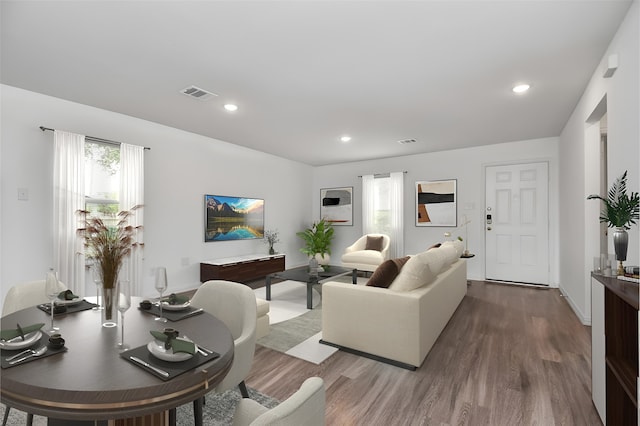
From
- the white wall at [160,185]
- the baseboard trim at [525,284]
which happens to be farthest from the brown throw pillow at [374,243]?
the baseboard trim at [525,284]

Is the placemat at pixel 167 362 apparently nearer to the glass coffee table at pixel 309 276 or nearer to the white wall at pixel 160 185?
the glass coffee table at pixel 309 276

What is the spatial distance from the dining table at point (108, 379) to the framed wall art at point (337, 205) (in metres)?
6.22

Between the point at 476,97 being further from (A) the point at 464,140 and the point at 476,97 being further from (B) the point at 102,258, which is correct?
(B) the point at 102,258

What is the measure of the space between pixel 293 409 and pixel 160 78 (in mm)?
3271

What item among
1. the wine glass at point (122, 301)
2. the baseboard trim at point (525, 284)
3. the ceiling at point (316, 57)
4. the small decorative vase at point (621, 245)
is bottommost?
the baseboard trim at point (525, 284)

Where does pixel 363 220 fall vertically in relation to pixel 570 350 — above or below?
above

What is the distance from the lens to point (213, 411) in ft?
6.27

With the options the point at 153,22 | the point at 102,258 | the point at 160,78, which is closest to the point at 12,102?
the point at 160,78

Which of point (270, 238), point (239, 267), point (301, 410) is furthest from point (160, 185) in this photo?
point (301, 410)

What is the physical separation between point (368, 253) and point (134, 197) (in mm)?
3994

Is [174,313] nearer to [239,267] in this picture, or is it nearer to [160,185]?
[160,185]

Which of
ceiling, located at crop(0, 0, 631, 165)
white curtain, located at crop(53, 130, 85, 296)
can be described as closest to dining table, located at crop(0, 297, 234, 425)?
ceiling, located at crop(0, 0, 631, 165)

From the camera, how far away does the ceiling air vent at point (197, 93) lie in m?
3.30

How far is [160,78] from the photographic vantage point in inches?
121
